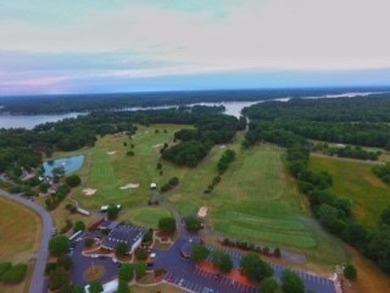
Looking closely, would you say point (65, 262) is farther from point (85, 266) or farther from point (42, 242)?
point (42, 242)

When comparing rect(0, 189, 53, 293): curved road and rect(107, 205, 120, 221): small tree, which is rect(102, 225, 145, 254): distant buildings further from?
rect(0, 189, 53, 293): curved road

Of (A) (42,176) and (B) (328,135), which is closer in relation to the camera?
(A) (42,176)

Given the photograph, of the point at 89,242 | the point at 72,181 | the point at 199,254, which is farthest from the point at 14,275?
the point at 72,181

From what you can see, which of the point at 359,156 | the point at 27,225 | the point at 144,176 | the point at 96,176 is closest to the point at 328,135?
the point at 359,156

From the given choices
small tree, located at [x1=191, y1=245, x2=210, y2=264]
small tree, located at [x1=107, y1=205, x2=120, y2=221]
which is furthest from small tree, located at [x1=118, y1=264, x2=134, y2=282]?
small tree, located at [x1=107, y1=205, x2=120, y2=221]

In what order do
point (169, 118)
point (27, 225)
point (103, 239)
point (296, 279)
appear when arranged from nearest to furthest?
point (296, 279) < point (103, 239) < point (27, 225) < point (169, 118)

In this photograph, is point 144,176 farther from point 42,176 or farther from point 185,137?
point 185,137

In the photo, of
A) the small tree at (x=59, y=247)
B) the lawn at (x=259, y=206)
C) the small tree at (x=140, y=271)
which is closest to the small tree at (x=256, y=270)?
the lawn at (x=259, y=206)
